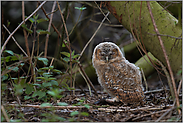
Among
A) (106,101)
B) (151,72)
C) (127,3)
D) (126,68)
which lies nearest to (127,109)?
(106,101)

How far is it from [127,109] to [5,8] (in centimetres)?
443

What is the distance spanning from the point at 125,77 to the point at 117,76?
0.13 metres

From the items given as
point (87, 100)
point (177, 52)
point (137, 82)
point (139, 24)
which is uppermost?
point (139, 24)

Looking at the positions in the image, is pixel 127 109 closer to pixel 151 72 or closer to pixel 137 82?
pixel 137 82

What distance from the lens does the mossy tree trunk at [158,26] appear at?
108 inches

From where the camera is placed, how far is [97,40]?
719 centimetres

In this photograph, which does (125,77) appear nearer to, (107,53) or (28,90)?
(107,53)

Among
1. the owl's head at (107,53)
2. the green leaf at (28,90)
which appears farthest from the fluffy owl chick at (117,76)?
the green leaf at (28,90)

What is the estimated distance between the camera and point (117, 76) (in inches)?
122

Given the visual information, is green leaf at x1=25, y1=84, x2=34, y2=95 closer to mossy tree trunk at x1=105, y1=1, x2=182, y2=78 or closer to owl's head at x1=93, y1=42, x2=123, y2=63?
owl's head at x1=93, y1=42, x2=123, y2=63

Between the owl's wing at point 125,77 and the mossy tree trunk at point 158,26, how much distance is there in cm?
47

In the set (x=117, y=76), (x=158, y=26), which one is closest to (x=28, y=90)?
(x=117, y=76)

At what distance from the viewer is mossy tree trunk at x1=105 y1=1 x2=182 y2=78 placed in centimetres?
273

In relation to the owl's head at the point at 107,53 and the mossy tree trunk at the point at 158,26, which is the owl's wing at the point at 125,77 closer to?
the owl's head at the point at 107,53
